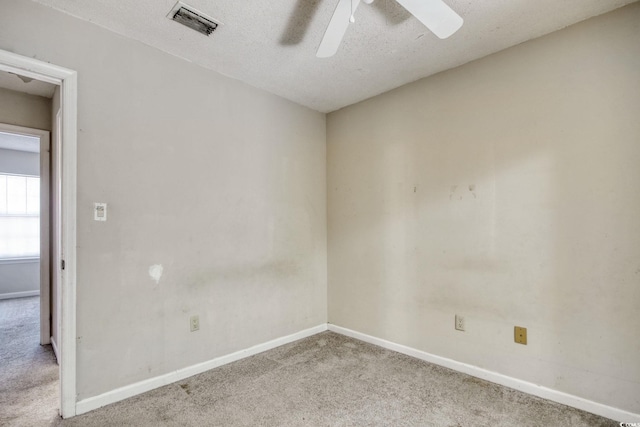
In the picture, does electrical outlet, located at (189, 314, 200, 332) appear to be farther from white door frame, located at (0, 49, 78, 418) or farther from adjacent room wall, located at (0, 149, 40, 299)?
adjacent room wall, located at (0, 149, 40, 299)

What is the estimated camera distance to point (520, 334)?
6.84 ft

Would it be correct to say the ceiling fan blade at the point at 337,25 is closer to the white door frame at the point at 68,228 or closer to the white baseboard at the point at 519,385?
the white door frame at the point at 68,228

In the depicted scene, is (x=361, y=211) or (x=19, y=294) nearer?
(x=361, y=211)

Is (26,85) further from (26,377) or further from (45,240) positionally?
(26,377)

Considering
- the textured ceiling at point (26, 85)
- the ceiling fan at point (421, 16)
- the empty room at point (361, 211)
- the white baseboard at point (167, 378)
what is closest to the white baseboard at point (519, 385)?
the empty room at point (361, 211)

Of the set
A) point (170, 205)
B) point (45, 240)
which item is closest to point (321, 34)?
point (170, 205)

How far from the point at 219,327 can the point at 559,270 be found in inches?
95.5

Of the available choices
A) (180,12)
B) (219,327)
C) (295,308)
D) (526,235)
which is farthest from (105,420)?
(526,235)

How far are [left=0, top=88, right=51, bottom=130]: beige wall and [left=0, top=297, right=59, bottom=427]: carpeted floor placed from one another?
203cm

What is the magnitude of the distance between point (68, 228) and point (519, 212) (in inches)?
112

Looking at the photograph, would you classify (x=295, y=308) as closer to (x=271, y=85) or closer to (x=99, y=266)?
(x=99, y=266)

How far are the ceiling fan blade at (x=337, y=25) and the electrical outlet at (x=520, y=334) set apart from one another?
214 cm

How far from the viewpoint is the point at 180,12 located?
70.6 inches

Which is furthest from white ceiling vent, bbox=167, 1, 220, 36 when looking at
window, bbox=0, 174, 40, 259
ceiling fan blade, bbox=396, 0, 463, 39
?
window, bbox=0, 174, 40, 259
